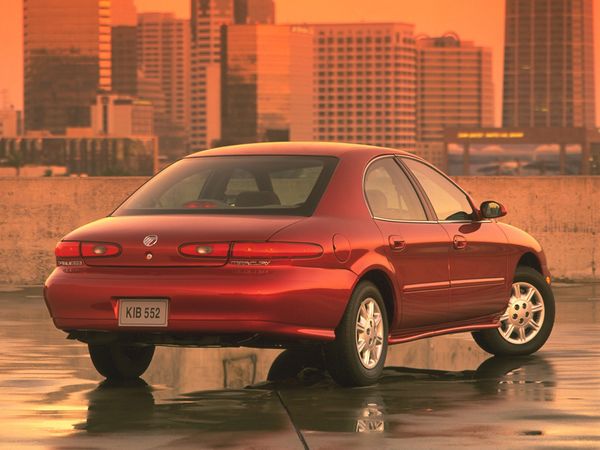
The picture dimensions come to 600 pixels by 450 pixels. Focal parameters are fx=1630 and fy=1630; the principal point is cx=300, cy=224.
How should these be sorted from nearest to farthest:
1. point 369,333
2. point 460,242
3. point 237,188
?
point 369,333, point 237,188, point 460,242

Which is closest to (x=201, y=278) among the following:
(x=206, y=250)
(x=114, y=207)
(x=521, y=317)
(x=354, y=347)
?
(x=206, y=250)

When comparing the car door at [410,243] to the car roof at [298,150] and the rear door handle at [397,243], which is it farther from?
the car roof at [298,150]

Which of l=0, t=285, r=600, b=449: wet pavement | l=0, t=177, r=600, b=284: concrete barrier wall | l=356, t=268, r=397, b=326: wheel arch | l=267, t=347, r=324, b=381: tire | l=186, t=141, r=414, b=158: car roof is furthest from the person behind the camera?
l=0, t=177, r=600, b=284: concrete barrier wall

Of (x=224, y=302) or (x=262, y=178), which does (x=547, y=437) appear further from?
(x=262, y=178)

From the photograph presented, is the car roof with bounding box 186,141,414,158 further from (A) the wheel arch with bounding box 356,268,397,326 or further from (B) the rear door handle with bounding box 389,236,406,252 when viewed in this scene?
(A) the wheel arch with bounding box 356,268,397,326

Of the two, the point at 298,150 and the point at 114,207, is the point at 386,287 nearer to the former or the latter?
the point at 298,150

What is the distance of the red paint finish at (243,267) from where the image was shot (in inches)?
335

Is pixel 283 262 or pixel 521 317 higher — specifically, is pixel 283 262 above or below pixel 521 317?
above

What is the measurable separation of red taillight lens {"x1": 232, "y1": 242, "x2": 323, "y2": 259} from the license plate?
484mm

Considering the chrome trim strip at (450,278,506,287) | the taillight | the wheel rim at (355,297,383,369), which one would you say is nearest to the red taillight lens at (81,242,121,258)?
the taillight

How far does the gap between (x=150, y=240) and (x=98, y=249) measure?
333 mm

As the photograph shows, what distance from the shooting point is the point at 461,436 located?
725 centimetres

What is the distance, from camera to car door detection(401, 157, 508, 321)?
404 inches

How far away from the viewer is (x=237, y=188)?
986 centimetres
